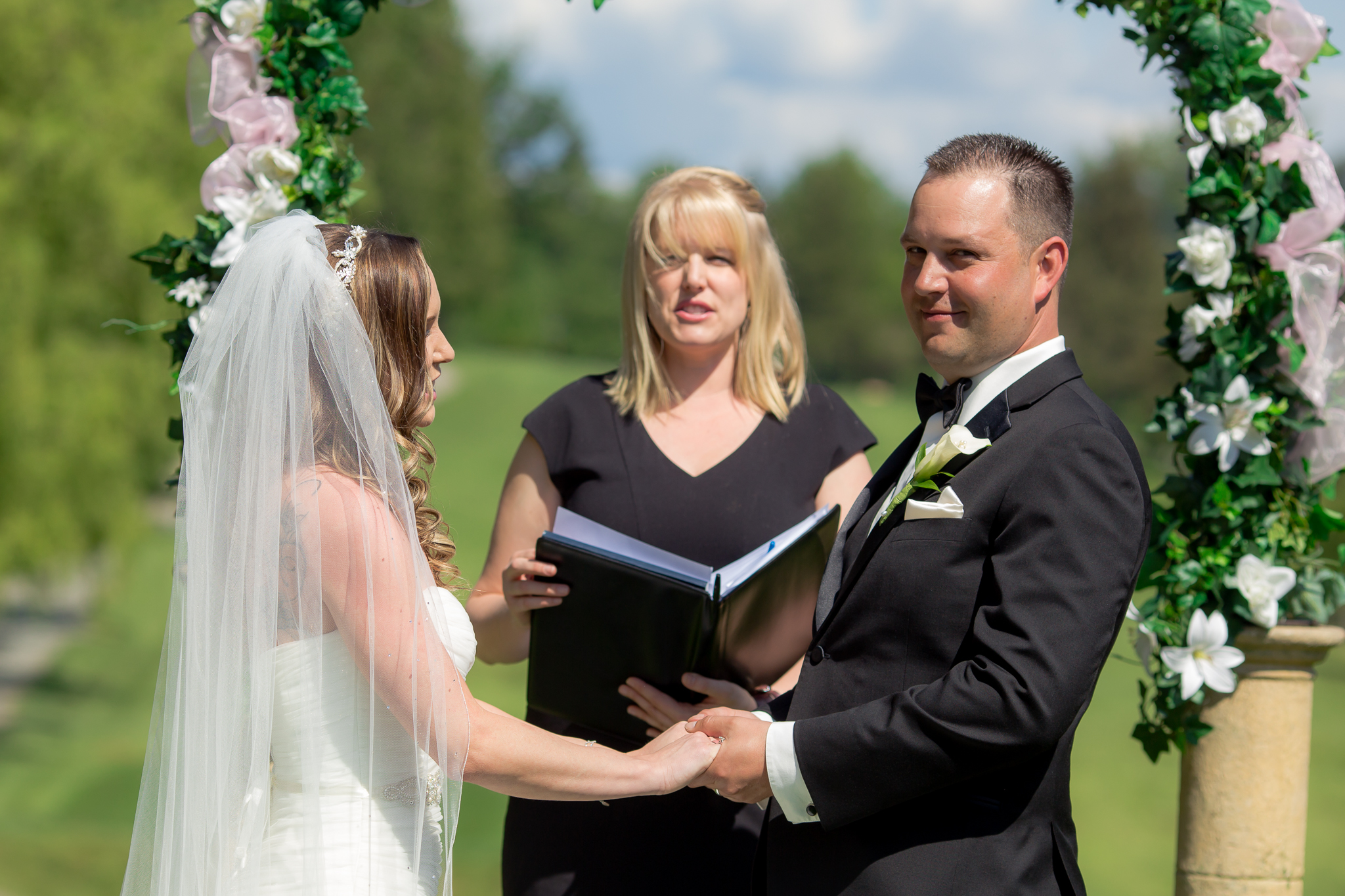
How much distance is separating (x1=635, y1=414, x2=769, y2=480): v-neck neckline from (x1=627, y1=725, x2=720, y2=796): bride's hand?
3.00 feet

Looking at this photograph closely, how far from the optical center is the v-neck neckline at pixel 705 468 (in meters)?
3.35

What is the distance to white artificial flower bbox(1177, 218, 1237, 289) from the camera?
329cm

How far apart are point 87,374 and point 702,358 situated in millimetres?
10854

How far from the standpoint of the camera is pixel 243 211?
11.7 ft

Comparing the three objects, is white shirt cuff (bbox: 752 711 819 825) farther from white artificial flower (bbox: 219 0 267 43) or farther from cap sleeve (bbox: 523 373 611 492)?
white artificial flower (bbox: 219 0 267 43)

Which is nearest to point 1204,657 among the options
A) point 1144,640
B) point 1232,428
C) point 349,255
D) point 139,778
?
point 1144,640

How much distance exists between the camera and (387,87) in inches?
1673

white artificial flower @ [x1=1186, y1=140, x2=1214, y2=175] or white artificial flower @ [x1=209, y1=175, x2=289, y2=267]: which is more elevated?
white artificial flower @ [x1=1186, y1=140, x2=1214, y2=175]

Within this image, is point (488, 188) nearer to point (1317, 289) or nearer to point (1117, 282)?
point (1117, 282)

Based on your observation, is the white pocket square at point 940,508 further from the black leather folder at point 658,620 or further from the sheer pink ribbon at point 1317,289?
the sheer pink ribbon at point 1317,289

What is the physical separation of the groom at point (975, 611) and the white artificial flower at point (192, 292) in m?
2.24

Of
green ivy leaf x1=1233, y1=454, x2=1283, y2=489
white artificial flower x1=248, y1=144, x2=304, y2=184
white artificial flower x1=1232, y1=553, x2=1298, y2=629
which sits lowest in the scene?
white artificial flower x1=1232, y1=553, x2=1298, y2=629

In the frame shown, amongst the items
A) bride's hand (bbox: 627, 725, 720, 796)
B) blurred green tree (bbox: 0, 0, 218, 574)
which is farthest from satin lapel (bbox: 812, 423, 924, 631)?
blurred green tree (bbox: 0, 0, 218, 574)

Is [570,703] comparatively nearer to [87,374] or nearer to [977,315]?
[977,315]
